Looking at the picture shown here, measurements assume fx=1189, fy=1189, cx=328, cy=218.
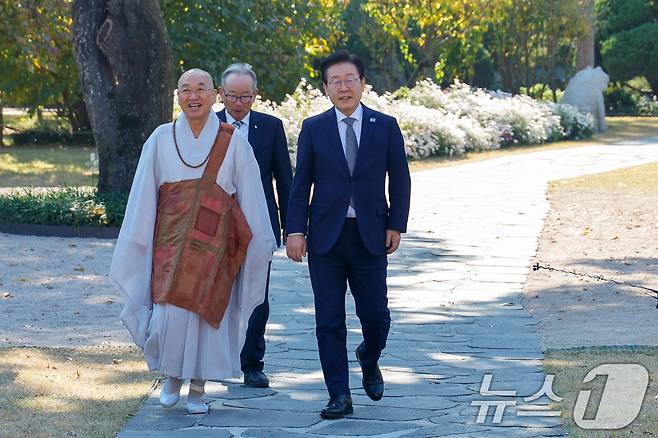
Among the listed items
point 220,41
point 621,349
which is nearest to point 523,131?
point 220,41

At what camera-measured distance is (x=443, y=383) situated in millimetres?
6957

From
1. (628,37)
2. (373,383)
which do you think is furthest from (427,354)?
(628,37)

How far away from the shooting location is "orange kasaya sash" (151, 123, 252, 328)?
6.13 m

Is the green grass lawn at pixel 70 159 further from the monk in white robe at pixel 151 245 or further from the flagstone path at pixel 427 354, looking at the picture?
the monk in white robe at pixel 151 245

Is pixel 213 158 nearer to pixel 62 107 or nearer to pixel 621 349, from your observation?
pixel 621 349

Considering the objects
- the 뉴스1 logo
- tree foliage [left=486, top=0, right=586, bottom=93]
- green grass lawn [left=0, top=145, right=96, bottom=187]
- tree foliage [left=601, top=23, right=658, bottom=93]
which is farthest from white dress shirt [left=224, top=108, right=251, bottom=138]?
tree foliage [left=601, top=23, right=658, bottom=93]

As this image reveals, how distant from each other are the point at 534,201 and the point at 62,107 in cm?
2040

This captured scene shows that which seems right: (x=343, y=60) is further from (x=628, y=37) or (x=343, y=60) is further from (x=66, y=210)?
(x=628, y=37)

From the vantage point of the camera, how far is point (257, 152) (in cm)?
708

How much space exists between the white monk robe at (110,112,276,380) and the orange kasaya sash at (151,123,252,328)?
4 centimetres

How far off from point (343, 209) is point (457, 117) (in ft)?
67.7

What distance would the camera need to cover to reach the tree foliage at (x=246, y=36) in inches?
988

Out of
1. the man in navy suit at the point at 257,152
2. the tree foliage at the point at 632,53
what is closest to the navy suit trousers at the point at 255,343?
the man in navy suit at the point at 257,152

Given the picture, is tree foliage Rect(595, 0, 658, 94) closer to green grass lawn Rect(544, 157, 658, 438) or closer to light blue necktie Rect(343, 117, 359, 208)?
green grass lawn Rect(544, 157, 658, 438)
